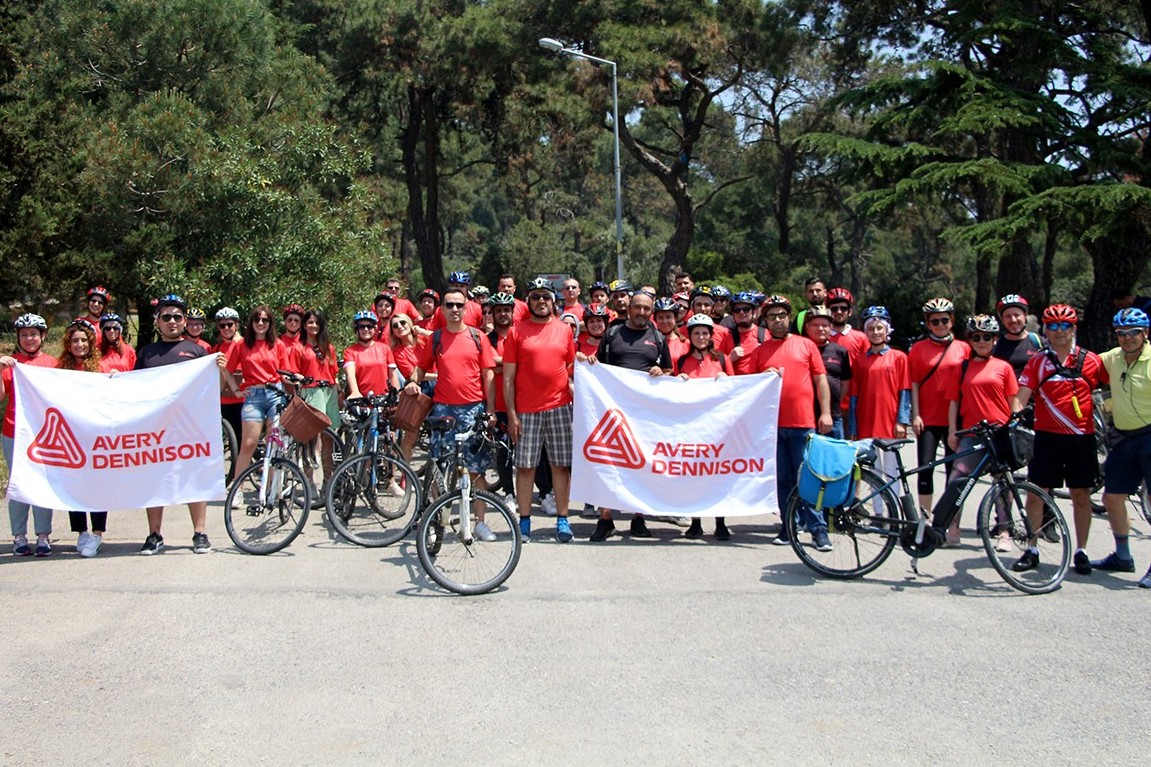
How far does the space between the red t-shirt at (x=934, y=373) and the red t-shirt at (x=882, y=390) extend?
0.35 feet

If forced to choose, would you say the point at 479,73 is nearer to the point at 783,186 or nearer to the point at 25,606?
the point at 783,186

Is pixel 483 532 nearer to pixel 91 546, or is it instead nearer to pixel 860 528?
pixel 860 528

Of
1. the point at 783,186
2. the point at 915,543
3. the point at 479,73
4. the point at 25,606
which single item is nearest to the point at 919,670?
the point at 915,543

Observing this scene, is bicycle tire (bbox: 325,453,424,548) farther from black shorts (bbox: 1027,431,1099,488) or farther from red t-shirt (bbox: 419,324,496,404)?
black shorts (bbox: 1027,431,1099,488)

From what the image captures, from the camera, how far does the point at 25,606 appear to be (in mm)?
7078

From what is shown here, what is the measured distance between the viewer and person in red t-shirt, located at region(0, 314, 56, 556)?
838 cm

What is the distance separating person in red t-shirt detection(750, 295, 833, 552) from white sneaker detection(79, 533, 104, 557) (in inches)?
214

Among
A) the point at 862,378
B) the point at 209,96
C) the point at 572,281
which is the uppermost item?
the point at 209,96

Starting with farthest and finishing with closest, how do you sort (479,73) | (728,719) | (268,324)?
(479,73) → (268,324) → (728,719)

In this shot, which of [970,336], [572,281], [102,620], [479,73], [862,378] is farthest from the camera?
[479,73]

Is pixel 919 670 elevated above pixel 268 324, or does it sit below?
below

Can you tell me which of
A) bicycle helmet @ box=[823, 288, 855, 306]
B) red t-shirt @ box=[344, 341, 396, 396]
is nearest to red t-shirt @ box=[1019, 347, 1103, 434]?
bicycle helmet @ box=[823, 288, 855, 306]

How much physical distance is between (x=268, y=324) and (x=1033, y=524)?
6.65 m

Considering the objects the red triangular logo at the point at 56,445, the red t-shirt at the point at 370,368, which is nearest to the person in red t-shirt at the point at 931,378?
the red t-shirt at the point at 370,368
